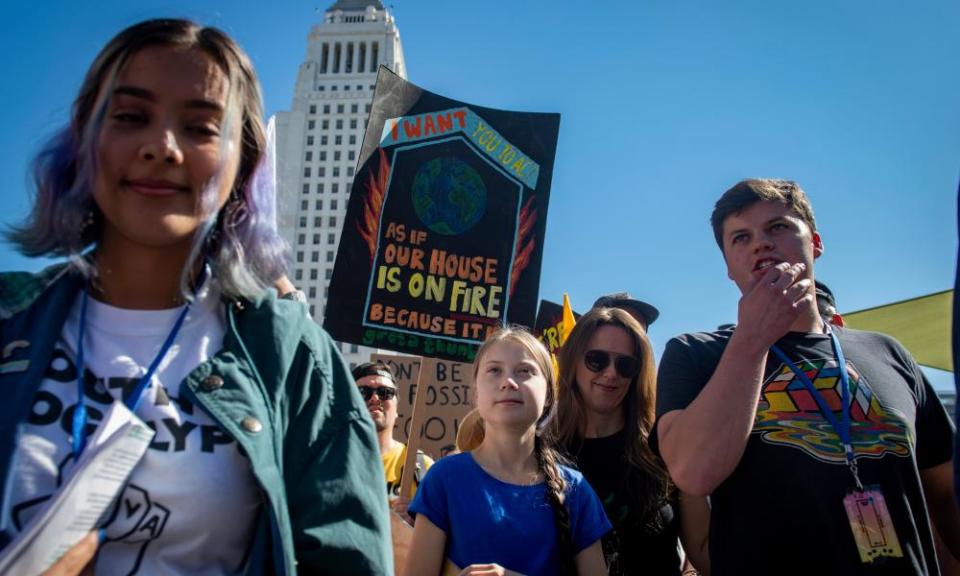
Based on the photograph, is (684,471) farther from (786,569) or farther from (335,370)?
(335,370)

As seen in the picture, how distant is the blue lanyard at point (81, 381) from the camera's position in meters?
1.14

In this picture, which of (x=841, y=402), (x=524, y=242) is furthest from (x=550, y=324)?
(x=841, y=402)

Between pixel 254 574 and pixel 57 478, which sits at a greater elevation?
pixel 57 478

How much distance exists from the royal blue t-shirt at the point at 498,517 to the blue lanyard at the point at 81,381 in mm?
1268

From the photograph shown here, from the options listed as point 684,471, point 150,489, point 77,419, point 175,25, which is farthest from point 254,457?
point 684,471

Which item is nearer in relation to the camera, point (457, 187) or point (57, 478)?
point (57, 478)

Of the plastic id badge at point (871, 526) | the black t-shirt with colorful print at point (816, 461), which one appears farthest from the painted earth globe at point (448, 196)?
the plastic id badge at point (871, 526)

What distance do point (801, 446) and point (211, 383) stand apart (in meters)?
1.62

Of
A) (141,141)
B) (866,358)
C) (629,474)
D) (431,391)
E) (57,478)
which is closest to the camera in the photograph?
(57,478)

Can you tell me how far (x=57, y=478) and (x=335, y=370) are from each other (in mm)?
483

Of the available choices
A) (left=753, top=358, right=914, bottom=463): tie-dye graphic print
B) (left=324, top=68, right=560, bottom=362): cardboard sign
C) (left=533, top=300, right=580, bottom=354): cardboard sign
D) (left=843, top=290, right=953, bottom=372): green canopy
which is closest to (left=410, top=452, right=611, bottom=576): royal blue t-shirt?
(left=753, top=358, right=914, bottom=463): tie-dye graphic print

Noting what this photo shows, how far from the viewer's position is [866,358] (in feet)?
7.47

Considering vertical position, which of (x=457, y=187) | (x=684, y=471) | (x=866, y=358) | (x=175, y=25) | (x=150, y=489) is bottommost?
(x=150, y=489)

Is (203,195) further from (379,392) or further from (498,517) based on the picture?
(379,392)
